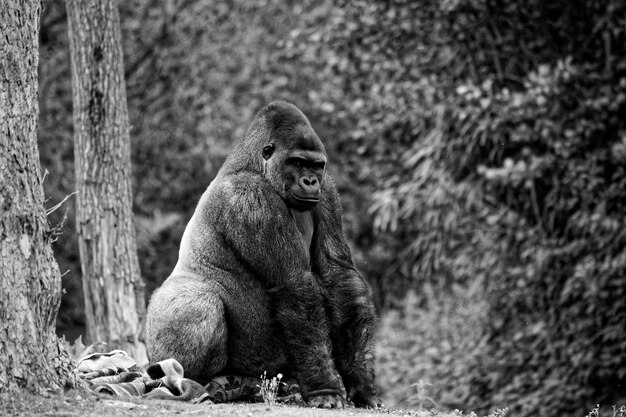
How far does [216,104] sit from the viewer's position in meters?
14.9

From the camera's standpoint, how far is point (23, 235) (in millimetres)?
4000

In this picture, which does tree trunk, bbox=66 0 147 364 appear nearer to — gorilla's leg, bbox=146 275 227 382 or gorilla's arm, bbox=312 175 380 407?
gorilla's leg, bbox=146 275 227 382

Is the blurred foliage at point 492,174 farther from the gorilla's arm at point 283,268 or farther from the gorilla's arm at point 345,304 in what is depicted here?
the gorilla's arm at point 283,268

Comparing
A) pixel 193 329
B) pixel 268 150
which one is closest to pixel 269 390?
pixel 193 329

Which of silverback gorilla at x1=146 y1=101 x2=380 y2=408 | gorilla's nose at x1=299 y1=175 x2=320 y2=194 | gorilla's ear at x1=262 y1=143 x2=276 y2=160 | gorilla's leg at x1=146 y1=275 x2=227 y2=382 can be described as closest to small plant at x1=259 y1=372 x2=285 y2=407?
silverback gorilla at x1=146 y1=101 x2=380 y2=408

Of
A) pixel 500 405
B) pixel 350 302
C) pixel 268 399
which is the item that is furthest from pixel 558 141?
pixel 268 399

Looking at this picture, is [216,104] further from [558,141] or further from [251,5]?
[558,141]

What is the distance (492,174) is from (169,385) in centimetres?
Result: 401

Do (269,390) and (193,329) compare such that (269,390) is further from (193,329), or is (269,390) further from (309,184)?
(309,184)

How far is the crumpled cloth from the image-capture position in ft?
15.2

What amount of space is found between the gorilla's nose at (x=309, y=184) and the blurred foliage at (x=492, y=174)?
202 cm

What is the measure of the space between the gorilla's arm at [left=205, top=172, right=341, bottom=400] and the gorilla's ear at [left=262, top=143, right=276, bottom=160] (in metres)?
0.20

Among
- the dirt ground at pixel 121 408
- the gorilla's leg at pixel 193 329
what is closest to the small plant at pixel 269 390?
the dirt ground at pixel 121 408

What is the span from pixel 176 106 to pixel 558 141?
825 centimetres
